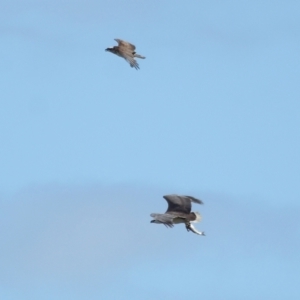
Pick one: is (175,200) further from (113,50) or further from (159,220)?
(113,50)

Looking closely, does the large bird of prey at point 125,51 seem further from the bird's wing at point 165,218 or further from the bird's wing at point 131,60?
the bird's wing at point 165,218

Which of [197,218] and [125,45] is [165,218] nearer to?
[197,218]

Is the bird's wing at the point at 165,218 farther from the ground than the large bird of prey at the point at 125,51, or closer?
closer

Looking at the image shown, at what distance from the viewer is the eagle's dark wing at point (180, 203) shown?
63594mm

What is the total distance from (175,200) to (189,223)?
6.20ft

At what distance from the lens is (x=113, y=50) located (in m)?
73.1

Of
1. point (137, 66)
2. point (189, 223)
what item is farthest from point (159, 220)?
point (137, 66)

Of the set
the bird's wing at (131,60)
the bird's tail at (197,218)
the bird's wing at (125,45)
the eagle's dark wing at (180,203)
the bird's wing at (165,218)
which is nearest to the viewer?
the bird's wing at (165,218)

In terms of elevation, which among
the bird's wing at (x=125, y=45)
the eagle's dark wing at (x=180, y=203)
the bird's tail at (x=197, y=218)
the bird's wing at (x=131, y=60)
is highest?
the bird's wing at (x=125, y=45)

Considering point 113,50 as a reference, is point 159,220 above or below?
below

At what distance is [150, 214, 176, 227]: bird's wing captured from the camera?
6041cm

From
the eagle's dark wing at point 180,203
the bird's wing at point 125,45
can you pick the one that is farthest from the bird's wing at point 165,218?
the bird's wing at point 125,45

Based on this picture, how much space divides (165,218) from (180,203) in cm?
284

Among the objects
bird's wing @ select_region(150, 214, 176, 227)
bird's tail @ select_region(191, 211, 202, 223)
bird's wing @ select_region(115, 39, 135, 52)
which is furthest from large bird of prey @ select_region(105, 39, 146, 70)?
bird's wing @ select_region(150, 214, 176, 227)
